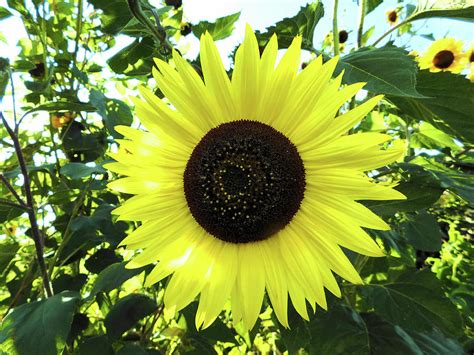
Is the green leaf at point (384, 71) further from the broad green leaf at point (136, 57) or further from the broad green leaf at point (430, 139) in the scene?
the broad green leaf at point (430, 139)

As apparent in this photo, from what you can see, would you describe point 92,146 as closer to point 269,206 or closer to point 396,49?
point 269,206

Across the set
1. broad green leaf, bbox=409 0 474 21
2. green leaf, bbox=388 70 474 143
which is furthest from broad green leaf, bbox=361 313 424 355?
broad green leaf, bbox=409 0 474 21

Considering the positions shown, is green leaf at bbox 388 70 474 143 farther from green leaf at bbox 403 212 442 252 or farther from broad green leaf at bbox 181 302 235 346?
broad green leaf at bbox 181 302 235 346

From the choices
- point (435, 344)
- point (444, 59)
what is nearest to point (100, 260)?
point (435, 344)

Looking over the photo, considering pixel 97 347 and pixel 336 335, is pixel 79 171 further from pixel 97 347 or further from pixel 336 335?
pixel 336 335

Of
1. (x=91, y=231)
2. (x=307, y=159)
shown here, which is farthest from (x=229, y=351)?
(x=307, y=159)

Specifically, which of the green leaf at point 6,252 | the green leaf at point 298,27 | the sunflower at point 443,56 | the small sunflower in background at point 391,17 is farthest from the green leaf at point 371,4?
the small sunflower in background at point 391,17
